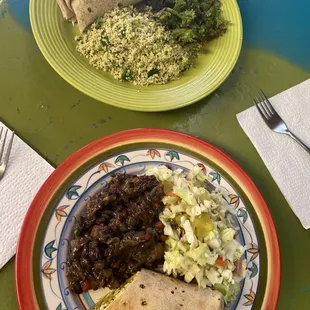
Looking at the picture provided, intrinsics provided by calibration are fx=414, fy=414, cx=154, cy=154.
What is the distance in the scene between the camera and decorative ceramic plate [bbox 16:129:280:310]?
1.54m

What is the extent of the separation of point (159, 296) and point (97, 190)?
20.4 inches

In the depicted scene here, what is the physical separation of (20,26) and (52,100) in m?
0.50

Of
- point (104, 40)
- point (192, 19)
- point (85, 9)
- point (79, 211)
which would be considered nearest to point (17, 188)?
point (79, 211)

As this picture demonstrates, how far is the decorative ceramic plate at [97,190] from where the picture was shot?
1538 mm

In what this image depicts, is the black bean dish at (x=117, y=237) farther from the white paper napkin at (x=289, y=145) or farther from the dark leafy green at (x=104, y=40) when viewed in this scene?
the dark leafy green at (x=104, y=40)

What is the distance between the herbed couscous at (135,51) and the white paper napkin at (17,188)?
1.91 feet

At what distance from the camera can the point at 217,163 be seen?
1.82 m

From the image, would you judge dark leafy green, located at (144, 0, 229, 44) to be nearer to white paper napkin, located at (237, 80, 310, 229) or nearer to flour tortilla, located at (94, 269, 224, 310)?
white paper napkin, located at (237, 80, 310, 229)

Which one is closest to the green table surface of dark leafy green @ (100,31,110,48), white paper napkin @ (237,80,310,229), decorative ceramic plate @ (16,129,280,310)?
white paper napkin @ (237,80,310,229)

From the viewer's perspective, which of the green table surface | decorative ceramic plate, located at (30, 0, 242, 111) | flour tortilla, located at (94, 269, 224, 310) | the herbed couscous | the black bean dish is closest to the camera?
flour tortilla, located at (94, 269, 224, 310)

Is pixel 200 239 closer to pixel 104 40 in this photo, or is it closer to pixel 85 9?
pixel 104 40

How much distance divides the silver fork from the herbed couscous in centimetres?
45

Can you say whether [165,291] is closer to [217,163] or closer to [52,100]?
[217,163]

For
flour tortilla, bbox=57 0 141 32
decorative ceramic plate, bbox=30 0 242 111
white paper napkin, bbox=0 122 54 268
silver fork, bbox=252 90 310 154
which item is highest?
flour tortilla, bbox=57 0 141 32
